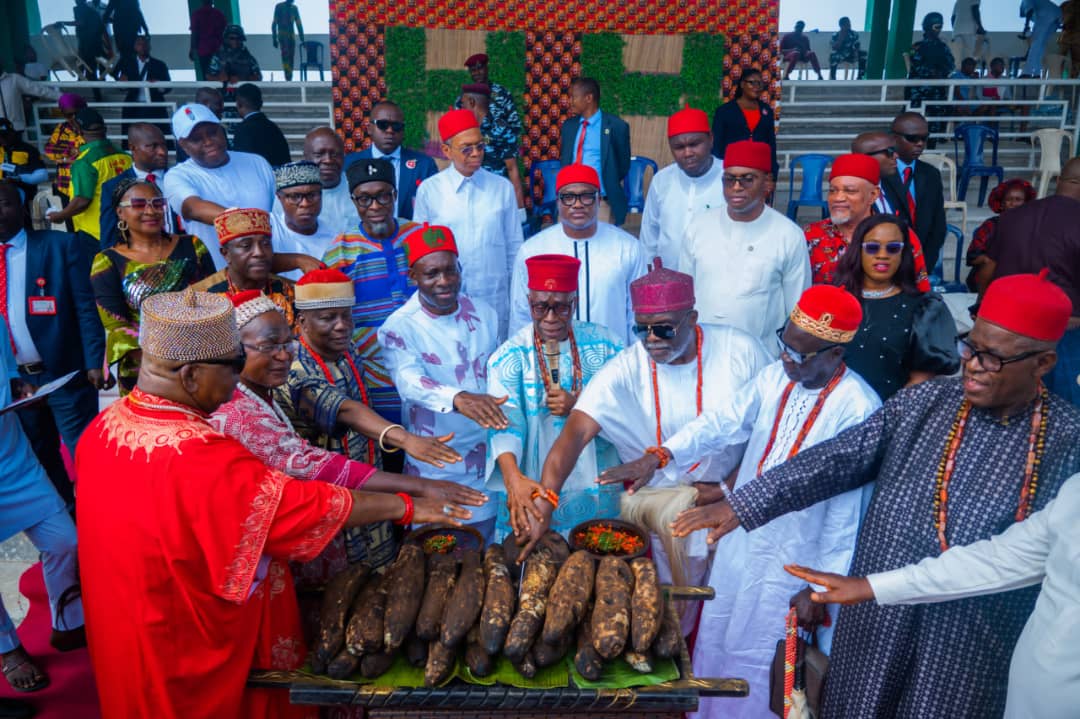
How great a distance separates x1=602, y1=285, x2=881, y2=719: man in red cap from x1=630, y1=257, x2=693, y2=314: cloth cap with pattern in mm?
471

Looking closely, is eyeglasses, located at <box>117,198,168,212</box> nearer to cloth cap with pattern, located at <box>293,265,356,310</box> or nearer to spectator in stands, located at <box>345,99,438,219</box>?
cloth cap with pattern, located at <box>293,265,356,310</box>

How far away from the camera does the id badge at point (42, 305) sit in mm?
4602

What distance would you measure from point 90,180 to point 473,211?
13.5 feet

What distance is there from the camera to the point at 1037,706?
2.24 m

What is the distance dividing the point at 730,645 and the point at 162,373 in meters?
2.55

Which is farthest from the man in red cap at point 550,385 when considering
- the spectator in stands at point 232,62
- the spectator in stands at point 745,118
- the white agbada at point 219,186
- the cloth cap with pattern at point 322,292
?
the spectator in stands at point 232,62

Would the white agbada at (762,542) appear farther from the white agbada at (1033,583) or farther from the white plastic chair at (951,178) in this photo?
the white plastic chair at (951,178)

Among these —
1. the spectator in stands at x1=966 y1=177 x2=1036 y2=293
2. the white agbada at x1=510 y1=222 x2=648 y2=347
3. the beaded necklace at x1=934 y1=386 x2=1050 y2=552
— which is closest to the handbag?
the beaded necklace at x1=934 y1=386 x2=1050 y2=552

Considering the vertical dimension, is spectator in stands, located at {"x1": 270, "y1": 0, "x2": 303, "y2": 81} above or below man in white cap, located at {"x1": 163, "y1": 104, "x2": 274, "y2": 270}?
above

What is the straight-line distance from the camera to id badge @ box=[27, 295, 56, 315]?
4602mm

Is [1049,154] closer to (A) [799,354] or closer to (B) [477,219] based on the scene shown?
(B) [477,219]

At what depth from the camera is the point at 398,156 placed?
6477mm

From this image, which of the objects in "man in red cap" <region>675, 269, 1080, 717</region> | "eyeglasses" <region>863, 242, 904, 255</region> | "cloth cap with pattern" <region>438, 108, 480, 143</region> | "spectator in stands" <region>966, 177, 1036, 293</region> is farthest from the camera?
"spectator in stands" <region>966, 177, 1036, 293</region>

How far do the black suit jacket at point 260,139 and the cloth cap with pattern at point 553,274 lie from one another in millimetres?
4835
